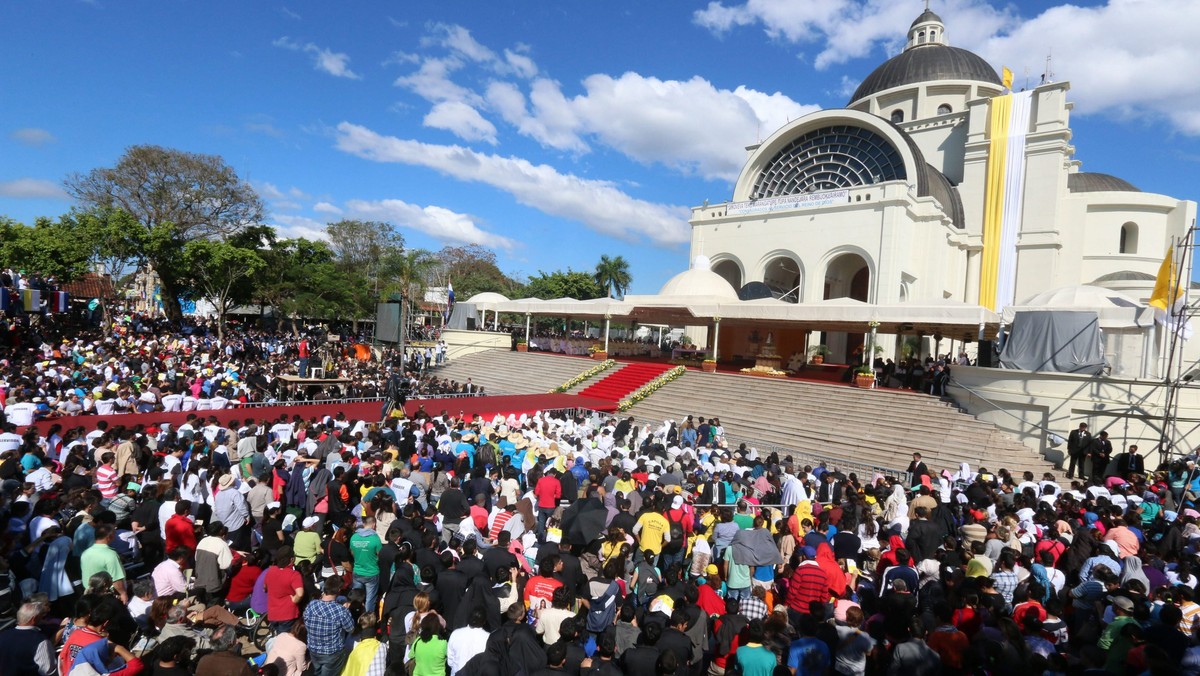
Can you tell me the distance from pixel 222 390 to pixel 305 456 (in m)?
9.29

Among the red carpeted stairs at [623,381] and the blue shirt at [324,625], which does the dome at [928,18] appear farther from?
the blue shirt at [324,625]

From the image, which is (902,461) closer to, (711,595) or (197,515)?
(711,595)

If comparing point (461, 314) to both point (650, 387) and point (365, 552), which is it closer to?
point (650, 387)

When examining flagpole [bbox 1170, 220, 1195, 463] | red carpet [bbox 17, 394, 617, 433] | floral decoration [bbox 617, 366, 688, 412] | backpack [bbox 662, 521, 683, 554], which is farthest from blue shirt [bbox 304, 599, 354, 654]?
flagpole [bbox 1170, 220, 1195, 463]

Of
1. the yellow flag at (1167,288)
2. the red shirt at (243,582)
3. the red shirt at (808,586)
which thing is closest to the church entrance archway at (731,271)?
the yellow flag at (1167,288)

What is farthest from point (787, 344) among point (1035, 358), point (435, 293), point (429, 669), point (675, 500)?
point (435, 293)

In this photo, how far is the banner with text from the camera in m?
27.9

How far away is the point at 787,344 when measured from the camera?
97.9ft

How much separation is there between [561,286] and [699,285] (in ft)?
91.7

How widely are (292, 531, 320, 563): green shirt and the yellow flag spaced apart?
18.2 m

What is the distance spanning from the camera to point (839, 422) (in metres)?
16.3

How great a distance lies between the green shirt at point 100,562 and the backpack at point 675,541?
16.4 feet

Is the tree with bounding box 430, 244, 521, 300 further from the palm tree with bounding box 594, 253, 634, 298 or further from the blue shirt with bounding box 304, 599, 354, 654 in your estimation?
the blue shirt with bounding box 304, 599, 354, 654

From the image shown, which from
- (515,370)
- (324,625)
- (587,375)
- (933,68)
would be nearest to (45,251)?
(515,370)
